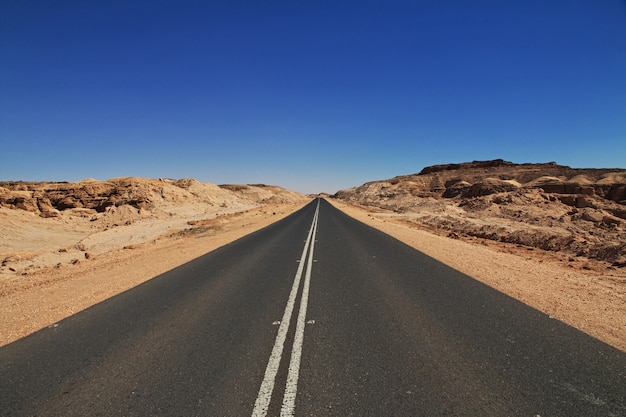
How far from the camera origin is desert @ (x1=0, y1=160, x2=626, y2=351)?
6.59 metres

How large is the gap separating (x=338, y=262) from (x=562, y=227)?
20.1 metres

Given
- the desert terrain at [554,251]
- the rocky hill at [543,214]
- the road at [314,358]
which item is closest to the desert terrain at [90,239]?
the road at [314,358]

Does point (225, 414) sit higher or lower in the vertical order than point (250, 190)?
lower

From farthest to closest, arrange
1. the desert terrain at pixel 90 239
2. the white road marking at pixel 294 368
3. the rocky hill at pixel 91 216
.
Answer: the rocky hill at pixel 91 216 → the desert terrain at pixel 90 239 → the white road marking at pixel 294 368

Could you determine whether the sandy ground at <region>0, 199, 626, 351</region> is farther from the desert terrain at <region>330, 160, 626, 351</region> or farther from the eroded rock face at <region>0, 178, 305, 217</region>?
the eroded rock face at <region>0, 178, 305, 217</region>

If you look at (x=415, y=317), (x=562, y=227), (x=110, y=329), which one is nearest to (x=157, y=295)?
(x=110, y=329)

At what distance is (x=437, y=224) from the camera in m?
25.9

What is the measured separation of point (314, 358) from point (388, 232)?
50.8ft

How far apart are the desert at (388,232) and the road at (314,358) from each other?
1.02 meters

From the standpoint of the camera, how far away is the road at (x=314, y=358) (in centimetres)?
309

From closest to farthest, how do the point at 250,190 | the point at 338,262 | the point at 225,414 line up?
the point at 225,414, the point at 338,262, the point at 250,190

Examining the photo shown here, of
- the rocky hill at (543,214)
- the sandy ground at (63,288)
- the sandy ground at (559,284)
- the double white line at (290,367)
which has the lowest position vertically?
the sandy ground at (63,288)

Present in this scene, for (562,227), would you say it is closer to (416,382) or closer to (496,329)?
(496,329)

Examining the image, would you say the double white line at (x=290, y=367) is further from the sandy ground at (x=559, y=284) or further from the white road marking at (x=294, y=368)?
the sandy ground at (x=559, y=284)
